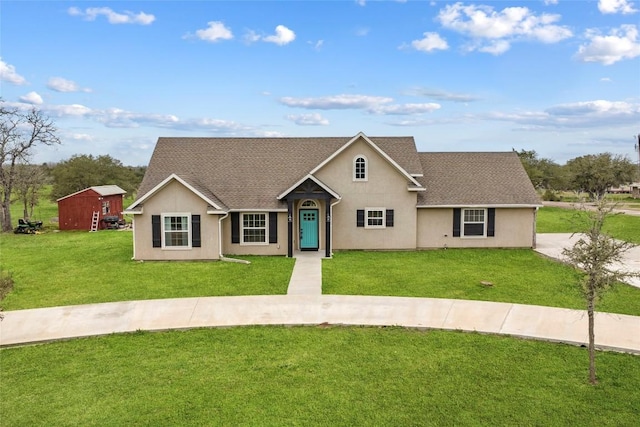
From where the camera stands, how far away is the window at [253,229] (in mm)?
21453

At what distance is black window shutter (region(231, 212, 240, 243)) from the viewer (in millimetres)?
21359

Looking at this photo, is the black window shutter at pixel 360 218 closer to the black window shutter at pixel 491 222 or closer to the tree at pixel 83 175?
the black window shutter at pixel 491 222

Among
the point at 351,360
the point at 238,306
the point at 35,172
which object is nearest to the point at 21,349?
the point at 238,306

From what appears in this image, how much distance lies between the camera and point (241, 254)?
2141 cm

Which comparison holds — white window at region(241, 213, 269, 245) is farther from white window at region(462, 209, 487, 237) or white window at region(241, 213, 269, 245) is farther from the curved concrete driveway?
white window at region(462, 209, 487, 237)

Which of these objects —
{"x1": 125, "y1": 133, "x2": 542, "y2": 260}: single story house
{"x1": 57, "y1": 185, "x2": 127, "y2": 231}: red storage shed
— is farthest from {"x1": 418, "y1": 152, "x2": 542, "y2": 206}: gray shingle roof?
{"x1": 57, "y1": 185, "x2": 127, "y2": 231}: red storage shed

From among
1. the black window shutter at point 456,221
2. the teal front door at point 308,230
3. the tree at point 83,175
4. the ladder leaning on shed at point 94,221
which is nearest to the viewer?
the teal front door at point 308,230

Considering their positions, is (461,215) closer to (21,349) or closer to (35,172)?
(21,349)

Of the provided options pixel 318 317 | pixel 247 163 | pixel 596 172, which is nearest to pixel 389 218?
pixel 247 163

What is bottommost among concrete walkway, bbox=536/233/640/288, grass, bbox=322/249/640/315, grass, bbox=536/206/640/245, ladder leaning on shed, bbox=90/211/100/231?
grass, bbox=322/249/640/315

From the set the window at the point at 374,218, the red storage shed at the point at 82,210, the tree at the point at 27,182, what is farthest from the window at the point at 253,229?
the tree at the point at 27,182

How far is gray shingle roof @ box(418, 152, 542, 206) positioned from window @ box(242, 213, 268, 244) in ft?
25.2

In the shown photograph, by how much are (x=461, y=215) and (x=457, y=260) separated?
11.3 feet

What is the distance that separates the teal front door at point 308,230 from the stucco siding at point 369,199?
93 centimetres
